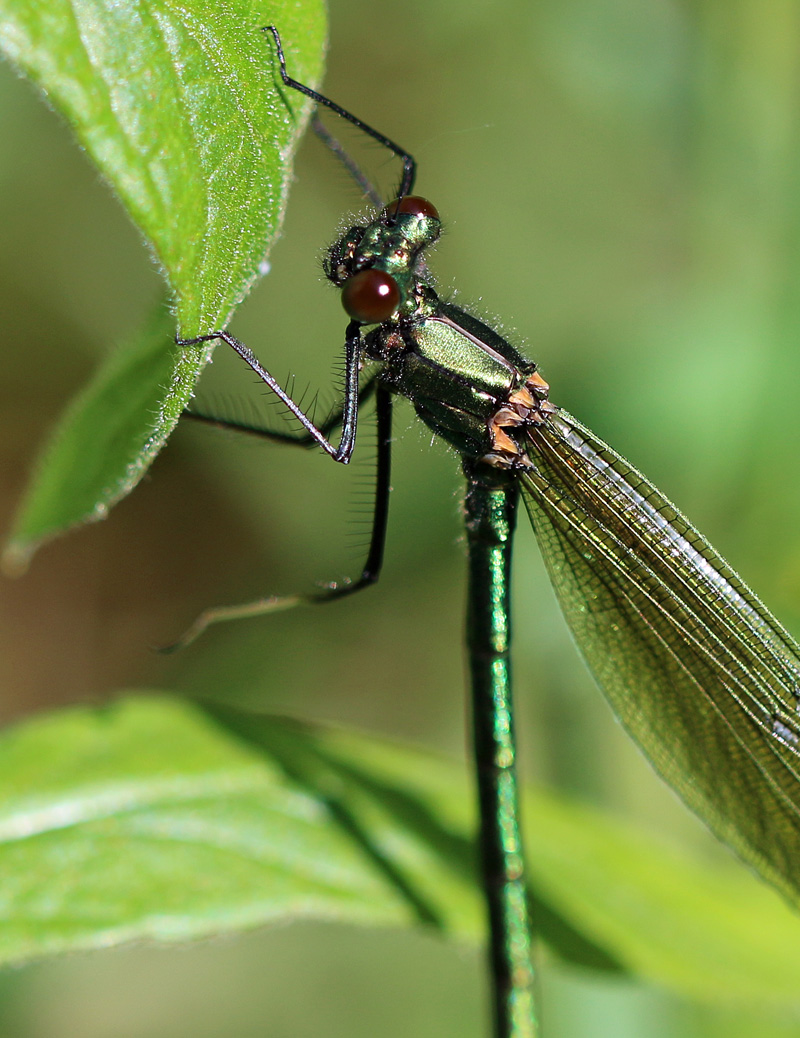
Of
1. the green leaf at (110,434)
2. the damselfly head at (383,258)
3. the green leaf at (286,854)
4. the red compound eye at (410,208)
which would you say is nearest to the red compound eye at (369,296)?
the damselfly head at (383,258)

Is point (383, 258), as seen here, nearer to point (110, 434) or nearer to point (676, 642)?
point (110, 434)

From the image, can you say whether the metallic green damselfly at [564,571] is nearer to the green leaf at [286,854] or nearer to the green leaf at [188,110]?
the green leaf at [286,854]

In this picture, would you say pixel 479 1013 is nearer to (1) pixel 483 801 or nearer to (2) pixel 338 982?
(2) pixel 338 982

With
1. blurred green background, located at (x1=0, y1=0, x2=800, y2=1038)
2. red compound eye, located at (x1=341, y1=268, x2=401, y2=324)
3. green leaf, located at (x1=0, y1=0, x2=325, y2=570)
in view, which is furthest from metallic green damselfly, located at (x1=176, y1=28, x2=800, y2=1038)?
blurred green background, located at (x1=0, y1=0, x2=800, y2=1038)

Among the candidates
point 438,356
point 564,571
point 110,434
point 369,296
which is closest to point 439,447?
point 564,571

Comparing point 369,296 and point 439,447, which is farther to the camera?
point 439,447

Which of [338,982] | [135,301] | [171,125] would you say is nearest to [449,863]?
[338,982]

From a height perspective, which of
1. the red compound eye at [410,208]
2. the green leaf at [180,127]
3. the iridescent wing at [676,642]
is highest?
Answer: the red compound eye at [410,208]

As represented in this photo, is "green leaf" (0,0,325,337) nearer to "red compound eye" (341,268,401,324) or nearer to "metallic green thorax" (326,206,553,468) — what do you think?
"red compound eye" (341,268,401,324)
